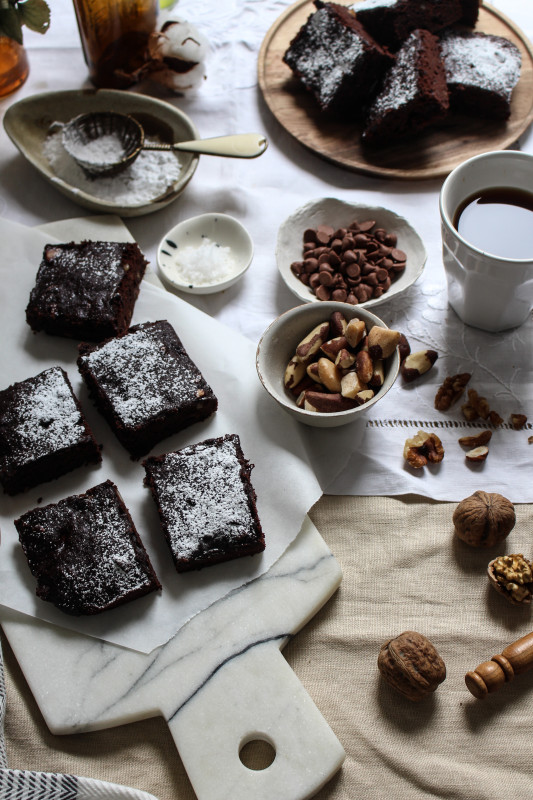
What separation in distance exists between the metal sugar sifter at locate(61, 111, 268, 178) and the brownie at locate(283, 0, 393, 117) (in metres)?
0.31

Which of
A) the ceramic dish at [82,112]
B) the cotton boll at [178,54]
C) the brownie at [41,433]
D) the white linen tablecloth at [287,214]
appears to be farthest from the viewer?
the cotton boll at [178,54]

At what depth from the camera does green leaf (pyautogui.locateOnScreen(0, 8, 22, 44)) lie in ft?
8.03

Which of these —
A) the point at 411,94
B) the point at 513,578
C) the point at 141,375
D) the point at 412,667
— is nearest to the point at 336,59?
the point at 411,94

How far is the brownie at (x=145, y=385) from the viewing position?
2049 mm

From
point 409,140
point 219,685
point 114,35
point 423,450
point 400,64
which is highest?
point 114,35

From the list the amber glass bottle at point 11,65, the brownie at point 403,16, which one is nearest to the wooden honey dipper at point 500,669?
the brownie at point 403,16

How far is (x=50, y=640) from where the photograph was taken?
183cm

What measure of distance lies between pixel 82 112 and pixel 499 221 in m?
1.59

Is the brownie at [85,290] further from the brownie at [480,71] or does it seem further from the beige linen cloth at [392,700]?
the brownie at [480,71]

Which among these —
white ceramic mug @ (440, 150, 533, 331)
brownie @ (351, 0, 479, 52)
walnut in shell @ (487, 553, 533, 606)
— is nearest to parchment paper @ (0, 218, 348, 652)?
walnut in shell @ (487, 553, 533, 606)

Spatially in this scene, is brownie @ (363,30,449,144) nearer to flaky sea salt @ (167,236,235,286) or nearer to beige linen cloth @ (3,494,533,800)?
flaky sea salt @ (167,236,235,286)

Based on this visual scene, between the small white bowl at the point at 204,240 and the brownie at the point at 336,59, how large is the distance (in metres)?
0.59

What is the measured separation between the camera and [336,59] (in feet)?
8.57

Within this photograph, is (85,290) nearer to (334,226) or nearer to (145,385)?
(145,385)
